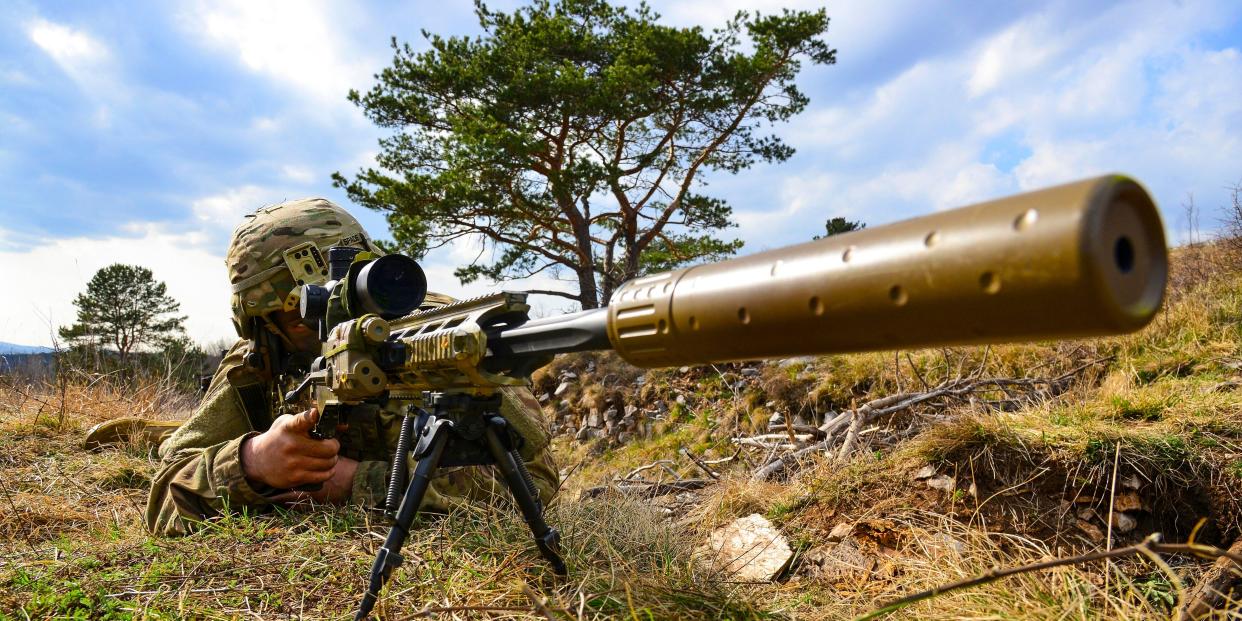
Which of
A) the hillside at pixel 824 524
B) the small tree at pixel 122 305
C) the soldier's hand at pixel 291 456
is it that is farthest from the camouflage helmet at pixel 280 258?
the small tree at pixel 122 305

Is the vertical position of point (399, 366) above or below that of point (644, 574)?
above

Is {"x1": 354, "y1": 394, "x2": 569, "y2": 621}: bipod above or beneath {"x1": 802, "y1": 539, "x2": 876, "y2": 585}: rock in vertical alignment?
above

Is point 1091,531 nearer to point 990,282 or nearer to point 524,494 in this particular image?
point 524,494

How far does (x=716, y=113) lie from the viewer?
598 inches

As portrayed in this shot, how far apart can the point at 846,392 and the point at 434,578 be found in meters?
6.49

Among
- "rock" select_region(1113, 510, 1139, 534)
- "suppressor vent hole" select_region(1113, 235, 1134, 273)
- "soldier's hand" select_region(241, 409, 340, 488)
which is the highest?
"suppressor vent hole" select_region(1113, 235, 1134, 273)

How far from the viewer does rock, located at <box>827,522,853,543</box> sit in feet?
10.3

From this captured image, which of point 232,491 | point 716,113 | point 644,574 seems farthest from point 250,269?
point 716,113

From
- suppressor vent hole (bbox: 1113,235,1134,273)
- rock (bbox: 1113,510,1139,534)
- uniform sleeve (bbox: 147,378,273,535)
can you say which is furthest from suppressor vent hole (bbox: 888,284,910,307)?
rock (bbox: 1113,510,1139,534)

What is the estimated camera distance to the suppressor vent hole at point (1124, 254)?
0.94m

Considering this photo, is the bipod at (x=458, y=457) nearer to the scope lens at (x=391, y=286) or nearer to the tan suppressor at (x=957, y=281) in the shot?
the scope lens at (x=391, y=286)

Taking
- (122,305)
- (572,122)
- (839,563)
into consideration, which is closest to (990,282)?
(839,563)

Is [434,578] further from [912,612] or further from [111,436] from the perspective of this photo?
[111,436]

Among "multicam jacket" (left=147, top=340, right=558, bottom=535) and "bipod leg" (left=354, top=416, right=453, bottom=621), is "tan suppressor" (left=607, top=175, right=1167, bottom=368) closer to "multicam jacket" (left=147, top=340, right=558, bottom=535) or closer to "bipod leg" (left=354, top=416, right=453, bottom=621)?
"bipod leg" (left=354, top=416, right=453, bottom=621)
